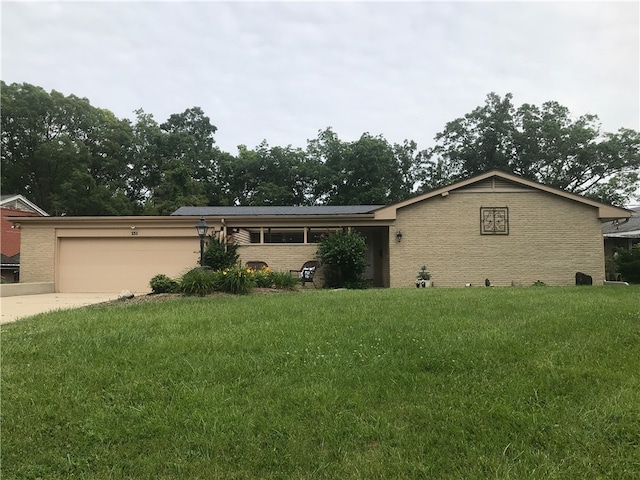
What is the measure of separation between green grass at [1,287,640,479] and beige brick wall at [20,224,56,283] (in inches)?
511

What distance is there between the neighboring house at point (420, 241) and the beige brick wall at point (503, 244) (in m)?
0.04

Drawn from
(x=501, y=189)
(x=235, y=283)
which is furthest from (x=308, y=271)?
(x=501, y=189)

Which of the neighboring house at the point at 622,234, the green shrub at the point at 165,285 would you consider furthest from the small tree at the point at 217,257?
the neighboring house at the point at 622,234

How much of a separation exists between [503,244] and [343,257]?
5.98 m

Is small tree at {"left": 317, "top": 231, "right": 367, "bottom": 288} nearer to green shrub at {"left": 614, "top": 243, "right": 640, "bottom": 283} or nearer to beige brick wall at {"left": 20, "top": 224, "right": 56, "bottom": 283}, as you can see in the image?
green shrub at {"left": 614, "top": 243, "right": 640, "bottom": 283}

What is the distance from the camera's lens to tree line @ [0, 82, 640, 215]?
31.9 m

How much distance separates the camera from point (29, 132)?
1270 inches

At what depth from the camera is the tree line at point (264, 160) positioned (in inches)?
1254

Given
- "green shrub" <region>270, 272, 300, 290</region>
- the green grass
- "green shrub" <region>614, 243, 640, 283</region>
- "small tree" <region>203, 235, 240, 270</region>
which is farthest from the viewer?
"green shrub" <region>614, 243, 640, 283</region>

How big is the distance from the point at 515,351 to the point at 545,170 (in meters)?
35.1

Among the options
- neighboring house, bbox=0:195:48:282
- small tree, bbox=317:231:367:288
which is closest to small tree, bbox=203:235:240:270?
small tree, bbox=317:231:367:288

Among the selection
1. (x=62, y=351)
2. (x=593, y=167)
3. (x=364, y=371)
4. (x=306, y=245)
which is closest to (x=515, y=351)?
(x=364, y=371)

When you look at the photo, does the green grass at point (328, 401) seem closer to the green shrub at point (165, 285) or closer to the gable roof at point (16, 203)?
the green shrub at point (165, 285)

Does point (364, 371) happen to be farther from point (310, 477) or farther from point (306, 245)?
point (306, 245)
